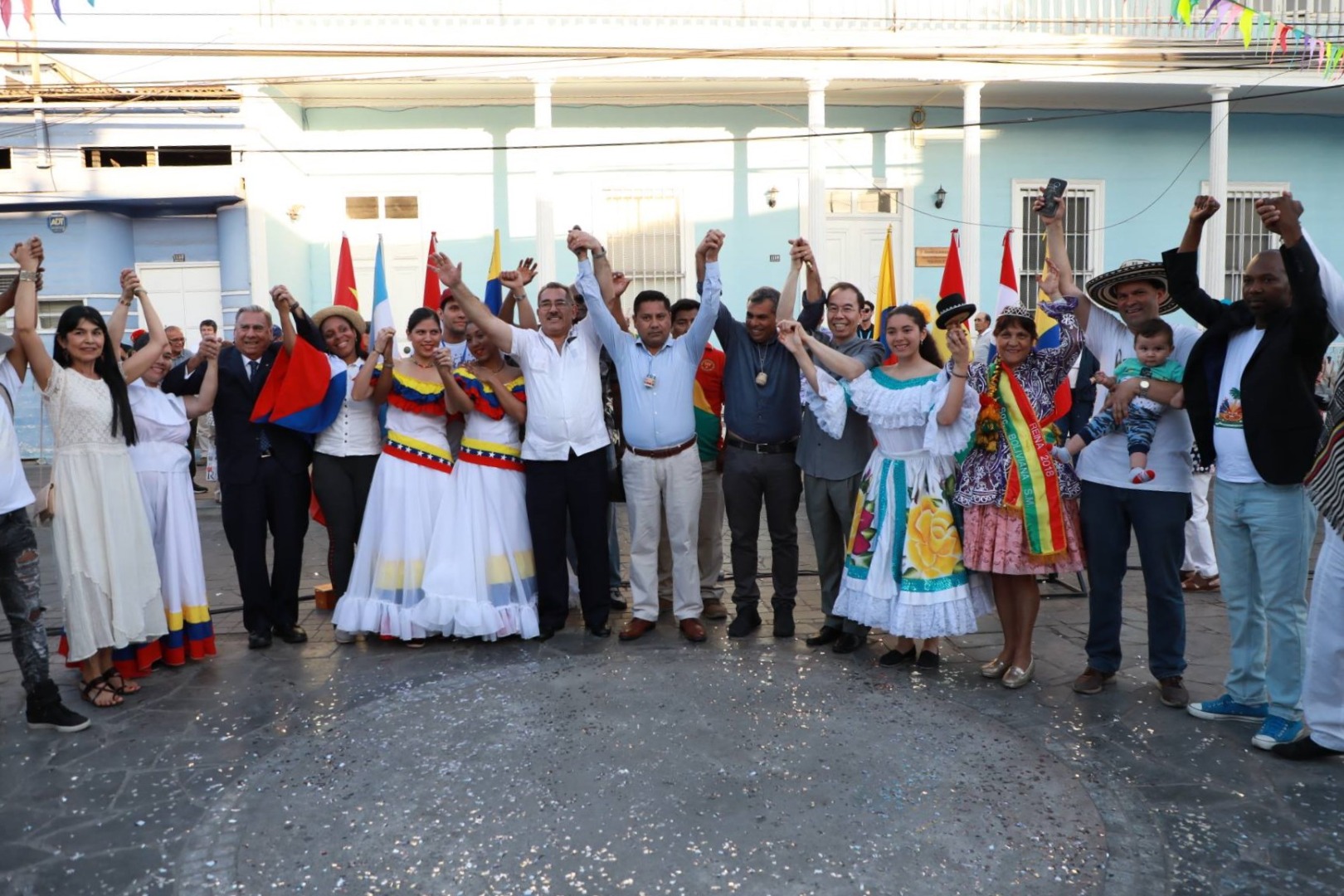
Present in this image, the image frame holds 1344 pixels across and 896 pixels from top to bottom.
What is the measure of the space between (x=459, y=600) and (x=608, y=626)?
0.95 metres

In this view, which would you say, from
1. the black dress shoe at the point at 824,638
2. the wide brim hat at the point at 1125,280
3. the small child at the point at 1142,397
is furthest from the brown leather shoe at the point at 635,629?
the wide brim hat at the point at 1125,280

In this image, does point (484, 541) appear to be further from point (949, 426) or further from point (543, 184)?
point (543, 184)

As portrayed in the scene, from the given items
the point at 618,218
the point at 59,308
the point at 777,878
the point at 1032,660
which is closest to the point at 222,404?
the point at 777,878

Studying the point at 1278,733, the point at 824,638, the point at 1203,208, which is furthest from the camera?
the point at 824,638

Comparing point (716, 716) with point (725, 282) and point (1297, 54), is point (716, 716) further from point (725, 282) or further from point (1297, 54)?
point (1297, 54)

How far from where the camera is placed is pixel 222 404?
19.2 feet

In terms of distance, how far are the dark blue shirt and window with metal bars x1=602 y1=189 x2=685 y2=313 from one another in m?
9.21

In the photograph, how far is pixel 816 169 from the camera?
14305mm

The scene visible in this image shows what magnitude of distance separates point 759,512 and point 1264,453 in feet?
8.56

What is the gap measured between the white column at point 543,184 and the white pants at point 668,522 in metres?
8.44

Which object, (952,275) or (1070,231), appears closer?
(952,275)

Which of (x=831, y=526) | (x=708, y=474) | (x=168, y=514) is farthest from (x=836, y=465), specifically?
(x=168, y=514)

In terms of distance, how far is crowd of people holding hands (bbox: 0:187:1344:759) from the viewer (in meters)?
4.31

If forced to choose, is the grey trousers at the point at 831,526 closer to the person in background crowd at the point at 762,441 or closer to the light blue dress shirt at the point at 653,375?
the person in background crowd at the point at 762,441
